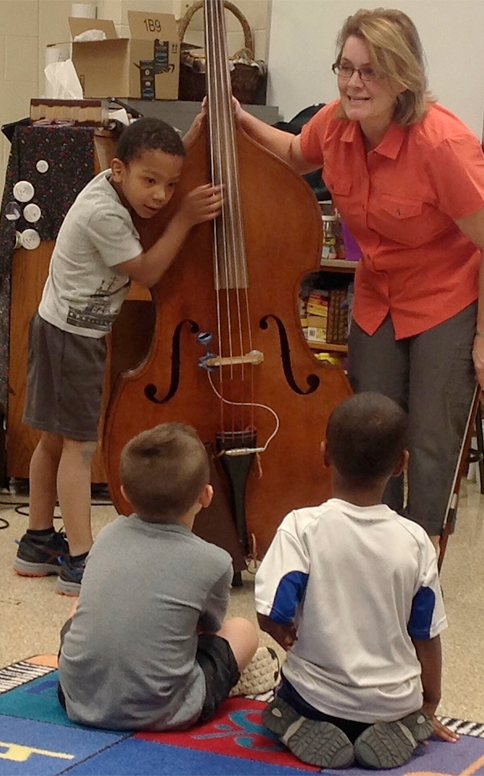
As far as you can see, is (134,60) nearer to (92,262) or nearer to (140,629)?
(92,262)

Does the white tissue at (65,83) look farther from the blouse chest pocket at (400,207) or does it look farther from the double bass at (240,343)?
the blouse chest pocket at (400,207)

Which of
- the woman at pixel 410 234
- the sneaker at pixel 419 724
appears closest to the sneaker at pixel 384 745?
the sneaker at pixel 419 724

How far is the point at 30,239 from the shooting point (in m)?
3.38

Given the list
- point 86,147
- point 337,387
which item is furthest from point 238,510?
point 86,147

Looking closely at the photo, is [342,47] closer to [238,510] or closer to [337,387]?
[337,387]

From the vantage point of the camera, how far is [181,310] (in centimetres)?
249

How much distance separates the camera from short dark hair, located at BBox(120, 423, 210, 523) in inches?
69.7

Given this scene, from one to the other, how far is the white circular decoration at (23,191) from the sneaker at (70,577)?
122 centimetres

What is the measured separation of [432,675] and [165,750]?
1.46 feet

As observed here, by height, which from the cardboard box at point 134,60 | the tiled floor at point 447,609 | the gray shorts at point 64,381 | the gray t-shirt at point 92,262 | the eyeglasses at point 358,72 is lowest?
the tiled floor at point 447,609

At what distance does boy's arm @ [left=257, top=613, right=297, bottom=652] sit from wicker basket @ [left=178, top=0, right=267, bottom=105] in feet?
8.65

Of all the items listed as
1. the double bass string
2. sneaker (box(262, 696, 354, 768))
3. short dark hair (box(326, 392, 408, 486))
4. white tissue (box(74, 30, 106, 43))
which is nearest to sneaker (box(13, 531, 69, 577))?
the double bass string

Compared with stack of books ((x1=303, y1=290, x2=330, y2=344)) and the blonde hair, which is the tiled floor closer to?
stack of books ((x1=303, y1=290, x2=330, y2=344))

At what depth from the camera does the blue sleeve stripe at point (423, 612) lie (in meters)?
1.65
